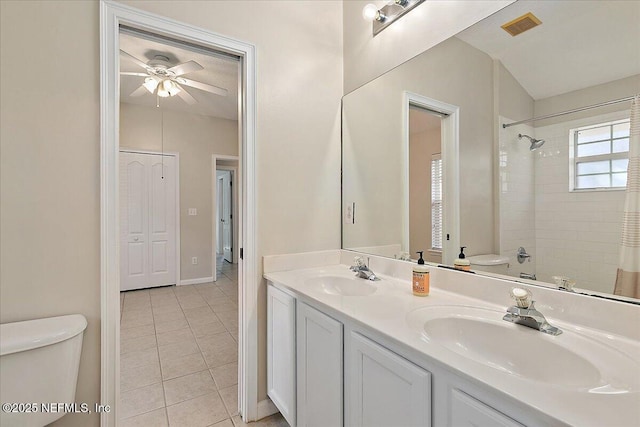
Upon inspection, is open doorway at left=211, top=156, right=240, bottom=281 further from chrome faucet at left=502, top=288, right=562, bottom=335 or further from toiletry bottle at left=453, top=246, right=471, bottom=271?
chrome faucet at left=502, top=288, right=562, bottom=335

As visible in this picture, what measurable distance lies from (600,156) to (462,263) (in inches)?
25.0

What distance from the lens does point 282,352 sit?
1.57 meters

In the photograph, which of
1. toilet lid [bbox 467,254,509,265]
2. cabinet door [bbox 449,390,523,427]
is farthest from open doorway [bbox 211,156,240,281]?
cabinet door [bbox 449,390,523,427]

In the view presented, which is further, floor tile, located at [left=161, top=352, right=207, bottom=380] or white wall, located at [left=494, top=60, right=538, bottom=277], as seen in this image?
floor tile, located at [left=161, top=352, right=207, bottom=380]

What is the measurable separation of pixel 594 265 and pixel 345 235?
1325 mm

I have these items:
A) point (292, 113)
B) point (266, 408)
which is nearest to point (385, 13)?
point (292, 113)

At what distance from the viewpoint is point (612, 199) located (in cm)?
95

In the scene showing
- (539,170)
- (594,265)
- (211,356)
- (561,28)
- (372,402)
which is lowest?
(211,356)

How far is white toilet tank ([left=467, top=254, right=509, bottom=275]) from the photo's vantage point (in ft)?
4.00

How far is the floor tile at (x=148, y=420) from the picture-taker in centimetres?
164

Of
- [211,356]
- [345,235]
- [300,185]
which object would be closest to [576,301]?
[345,235]

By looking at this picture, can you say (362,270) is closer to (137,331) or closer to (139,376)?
(139,376)

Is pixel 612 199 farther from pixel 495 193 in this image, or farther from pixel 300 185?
pixel 300 185

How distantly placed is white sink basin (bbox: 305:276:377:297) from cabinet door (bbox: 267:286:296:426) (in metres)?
0.19
